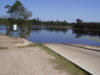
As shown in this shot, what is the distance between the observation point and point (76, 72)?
3736mm

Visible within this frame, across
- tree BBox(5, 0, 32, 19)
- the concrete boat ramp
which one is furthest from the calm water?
the concrete boat ramp

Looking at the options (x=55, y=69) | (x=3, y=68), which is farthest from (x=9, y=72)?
(x=55, y=69)

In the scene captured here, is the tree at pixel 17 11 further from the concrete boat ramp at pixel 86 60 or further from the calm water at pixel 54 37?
the concrete boat ramp at pixel 86 60

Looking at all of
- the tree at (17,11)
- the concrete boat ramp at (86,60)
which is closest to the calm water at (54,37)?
the tree at (17,11)

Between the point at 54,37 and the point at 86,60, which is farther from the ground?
the point at 86,60

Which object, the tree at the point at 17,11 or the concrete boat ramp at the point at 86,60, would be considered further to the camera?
the tree at the point at 17,11

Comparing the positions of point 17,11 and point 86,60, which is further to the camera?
point 17,11

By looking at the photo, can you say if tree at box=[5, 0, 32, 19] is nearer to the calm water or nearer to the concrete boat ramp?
the calm water

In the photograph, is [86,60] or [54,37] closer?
[86,60]

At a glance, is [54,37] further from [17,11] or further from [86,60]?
[86,60]

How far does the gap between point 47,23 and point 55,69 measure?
336 feet

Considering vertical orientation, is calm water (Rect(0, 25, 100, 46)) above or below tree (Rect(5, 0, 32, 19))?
below

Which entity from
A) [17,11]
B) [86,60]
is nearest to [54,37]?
[17,11]

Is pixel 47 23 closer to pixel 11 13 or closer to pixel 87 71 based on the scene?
pixel 11 13
